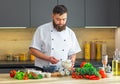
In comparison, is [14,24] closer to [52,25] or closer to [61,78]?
[52,25]

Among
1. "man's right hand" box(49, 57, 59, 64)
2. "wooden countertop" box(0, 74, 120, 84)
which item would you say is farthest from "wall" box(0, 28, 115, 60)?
"wooden countertop" box(0, 74, 120, 84)

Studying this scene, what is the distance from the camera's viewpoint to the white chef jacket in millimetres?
3568

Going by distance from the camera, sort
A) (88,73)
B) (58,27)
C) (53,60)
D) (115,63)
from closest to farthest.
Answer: (88,73)
(115,63)
(53,60)
(58,27)

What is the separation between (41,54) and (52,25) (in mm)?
402

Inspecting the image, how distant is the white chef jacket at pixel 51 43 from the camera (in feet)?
11.7

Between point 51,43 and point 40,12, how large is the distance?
1.04 meters

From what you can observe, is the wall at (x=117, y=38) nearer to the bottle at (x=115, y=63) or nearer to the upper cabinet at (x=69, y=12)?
the upper cabinet at (x=69, y=12)

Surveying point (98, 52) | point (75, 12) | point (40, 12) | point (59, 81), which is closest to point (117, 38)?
point (98, 52)

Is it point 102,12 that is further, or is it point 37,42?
point 102,12

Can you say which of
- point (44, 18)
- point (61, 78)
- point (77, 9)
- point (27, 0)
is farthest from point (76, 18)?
point (61, 78)

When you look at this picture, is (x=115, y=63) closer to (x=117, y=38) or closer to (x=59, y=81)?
(x=59, y=81)

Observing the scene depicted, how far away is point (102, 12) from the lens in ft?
15.3

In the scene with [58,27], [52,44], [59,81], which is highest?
[58,27]

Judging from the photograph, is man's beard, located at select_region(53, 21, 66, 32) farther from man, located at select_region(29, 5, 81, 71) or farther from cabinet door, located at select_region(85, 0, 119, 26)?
cabinet door, located at select_region(85, 0, 119, 26)
